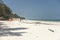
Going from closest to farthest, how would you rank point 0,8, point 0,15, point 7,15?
point 0,8
point 0,15
point 7,15

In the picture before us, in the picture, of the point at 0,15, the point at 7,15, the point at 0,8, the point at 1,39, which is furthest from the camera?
the point at 7,15

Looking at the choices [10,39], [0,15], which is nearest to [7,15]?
[0,15]

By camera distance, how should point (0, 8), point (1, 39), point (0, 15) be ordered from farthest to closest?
point (0, 15), point (0, 8), point (1, 39)

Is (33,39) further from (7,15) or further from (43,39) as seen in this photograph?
(7,15)

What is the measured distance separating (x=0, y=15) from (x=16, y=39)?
1293 inches

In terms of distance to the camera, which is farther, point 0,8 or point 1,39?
point 0,8

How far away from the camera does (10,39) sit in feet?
28.9

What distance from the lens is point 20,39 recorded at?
28.9ft

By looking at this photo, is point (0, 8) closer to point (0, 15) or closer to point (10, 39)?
point (0, 15)

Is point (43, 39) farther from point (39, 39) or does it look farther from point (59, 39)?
point (59, 39)

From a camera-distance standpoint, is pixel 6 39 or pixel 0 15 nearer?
pixel 6 39

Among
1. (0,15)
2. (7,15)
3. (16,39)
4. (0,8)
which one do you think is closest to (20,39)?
(16,39)

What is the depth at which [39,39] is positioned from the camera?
8.92m

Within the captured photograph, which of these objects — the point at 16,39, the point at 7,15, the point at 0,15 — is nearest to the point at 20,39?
the point at 16,39
